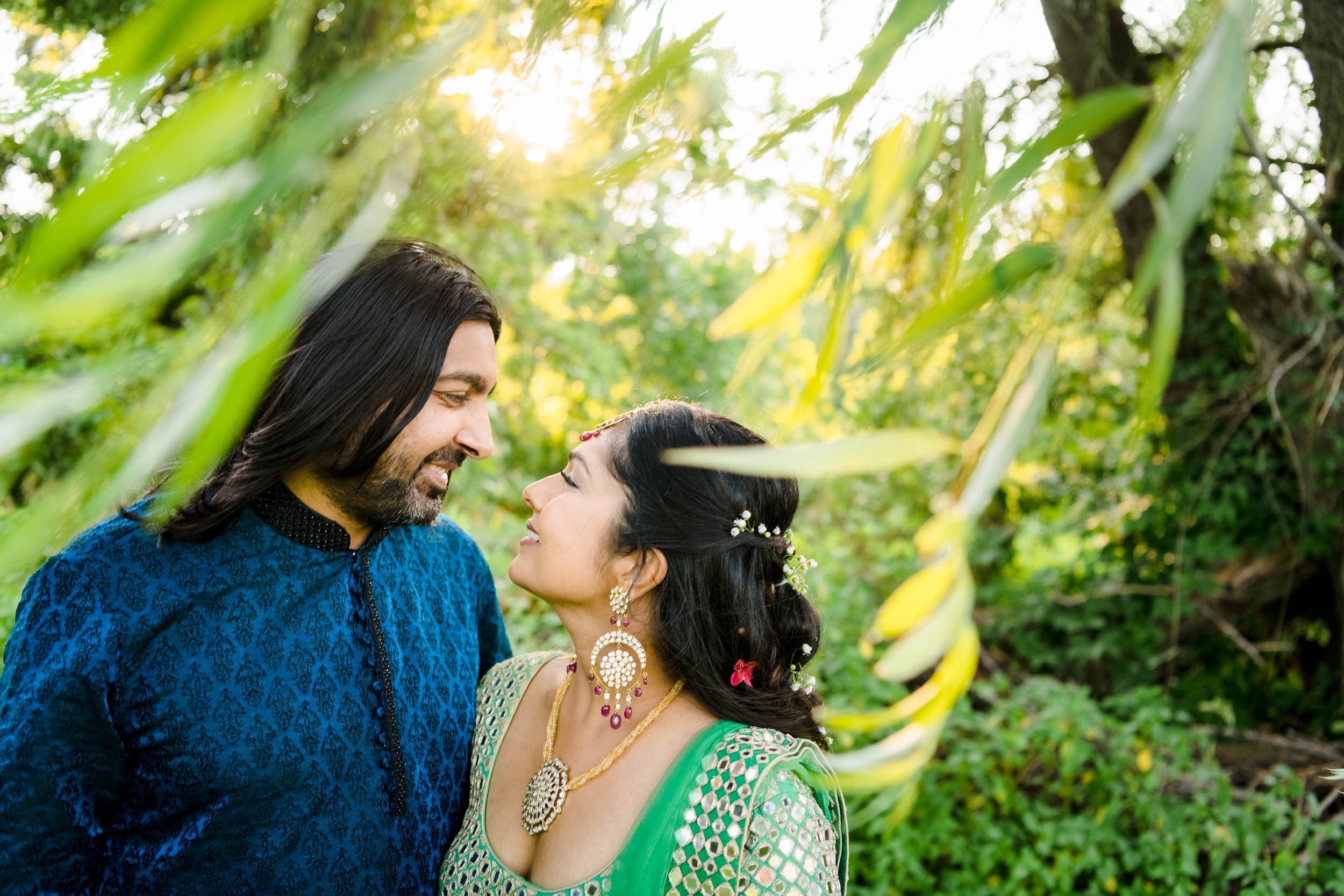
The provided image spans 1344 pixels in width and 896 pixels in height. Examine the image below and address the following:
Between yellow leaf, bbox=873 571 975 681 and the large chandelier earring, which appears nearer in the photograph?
yellow leaf, bbox=873 571 975 681

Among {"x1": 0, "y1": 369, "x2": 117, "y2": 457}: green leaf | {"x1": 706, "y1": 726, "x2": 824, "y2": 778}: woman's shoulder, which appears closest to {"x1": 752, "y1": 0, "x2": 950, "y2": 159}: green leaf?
{"x1": 0, "y1": 369, "x2": 117, "y2": 457}: green leaf

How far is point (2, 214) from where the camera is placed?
2.92 metres

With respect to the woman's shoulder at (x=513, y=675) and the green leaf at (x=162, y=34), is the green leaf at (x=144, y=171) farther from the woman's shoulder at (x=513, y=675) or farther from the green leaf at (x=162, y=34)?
the woman's shoulder at (x=513, y=675)

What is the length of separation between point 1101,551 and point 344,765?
3.10m

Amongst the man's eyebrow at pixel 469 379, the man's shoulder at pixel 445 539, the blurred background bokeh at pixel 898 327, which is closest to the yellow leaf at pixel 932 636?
the blurred background bokeh at pixel 898 327

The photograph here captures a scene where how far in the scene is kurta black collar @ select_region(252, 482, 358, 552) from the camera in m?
1.59

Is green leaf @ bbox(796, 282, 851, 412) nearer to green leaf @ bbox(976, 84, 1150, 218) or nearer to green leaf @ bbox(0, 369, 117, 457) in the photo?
green leaf @ bbox(976, 84, 1150, 218)

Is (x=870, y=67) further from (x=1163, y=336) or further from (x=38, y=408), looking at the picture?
(x=38, y=408)

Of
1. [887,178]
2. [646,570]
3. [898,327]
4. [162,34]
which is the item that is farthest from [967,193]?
[898,327]

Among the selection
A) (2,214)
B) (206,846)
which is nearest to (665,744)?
(206,846)

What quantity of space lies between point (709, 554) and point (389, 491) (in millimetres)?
541

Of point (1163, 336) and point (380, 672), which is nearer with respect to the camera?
point (1163, 336)

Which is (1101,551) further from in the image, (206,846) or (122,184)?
(122,184)

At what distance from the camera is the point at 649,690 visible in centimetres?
169
